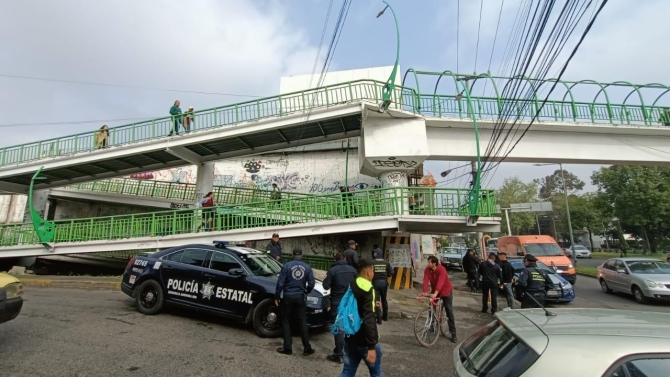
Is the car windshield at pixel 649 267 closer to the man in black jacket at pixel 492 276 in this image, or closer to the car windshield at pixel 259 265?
the man in black jacket at pixel 492 276

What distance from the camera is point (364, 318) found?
3697mm

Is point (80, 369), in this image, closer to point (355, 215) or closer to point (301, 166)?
point (355, 215)

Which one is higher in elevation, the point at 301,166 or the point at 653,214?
the point at 301,166

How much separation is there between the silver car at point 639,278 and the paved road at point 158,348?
26.2 ft

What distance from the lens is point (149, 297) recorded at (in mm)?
7500

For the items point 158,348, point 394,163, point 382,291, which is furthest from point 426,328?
point 394,163

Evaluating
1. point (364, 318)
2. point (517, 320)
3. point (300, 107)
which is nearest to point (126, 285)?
point (364, 318)

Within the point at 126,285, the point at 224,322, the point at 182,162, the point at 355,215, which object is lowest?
the point at 224,322

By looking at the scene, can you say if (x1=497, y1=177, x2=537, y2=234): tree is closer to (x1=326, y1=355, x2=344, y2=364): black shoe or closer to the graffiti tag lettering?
the graffiti tag lettering

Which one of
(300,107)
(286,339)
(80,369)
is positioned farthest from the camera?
(300,107)

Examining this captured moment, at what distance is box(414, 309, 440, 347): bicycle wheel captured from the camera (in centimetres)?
679

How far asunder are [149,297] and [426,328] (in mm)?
5810

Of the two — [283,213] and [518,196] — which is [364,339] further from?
[518,196]

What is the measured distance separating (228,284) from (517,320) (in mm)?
5505
